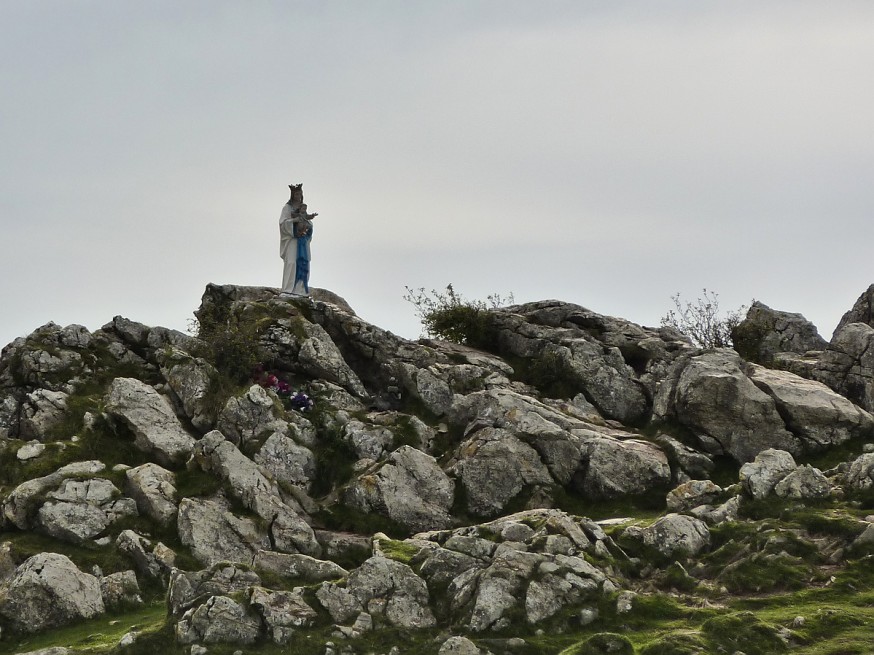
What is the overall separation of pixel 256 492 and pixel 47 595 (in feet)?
29.9

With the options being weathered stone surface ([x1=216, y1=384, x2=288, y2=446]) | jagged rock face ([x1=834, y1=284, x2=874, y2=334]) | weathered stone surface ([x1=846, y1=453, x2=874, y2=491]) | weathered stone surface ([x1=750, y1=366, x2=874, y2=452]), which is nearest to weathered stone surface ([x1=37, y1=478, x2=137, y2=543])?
weathered stone surface ([x1=216, y1=384, x2=288, y2=446])

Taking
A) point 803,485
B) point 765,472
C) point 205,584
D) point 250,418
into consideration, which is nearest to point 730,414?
point 765,472

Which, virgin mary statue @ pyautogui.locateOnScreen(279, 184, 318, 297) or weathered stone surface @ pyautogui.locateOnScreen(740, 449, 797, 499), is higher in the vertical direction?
virgin mary statue @ pyautogui.locateOnScreen(279, 184, 318, 297)

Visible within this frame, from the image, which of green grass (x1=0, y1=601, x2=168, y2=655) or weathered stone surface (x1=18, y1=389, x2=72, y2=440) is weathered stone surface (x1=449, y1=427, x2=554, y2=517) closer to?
green grass (x1=0, y1=601, x2=168, y2=655)

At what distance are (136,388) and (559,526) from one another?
20863 millimetres

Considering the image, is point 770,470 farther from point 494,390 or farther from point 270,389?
point 270,389

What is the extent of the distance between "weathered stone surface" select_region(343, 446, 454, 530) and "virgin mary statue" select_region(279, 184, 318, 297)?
52.4 feet

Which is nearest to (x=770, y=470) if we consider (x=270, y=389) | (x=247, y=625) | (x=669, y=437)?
(x=669, y=437)

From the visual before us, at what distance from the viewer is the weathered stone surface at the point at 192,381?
147ft

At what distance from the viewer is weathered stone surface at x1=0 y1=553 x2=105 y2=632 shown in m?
32.0

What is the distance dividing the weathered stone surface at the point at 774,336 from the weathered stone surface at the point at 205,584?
3714 centimetres

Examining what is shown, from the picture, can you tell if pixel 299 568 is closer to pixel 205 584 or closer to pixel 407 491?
pixel 205 584

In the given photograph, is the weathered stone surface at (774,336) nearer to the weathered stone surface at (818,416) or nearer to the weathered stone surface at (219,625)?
the weathered stone surface at (818,416)

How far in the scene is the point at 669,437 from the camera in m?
47.2
